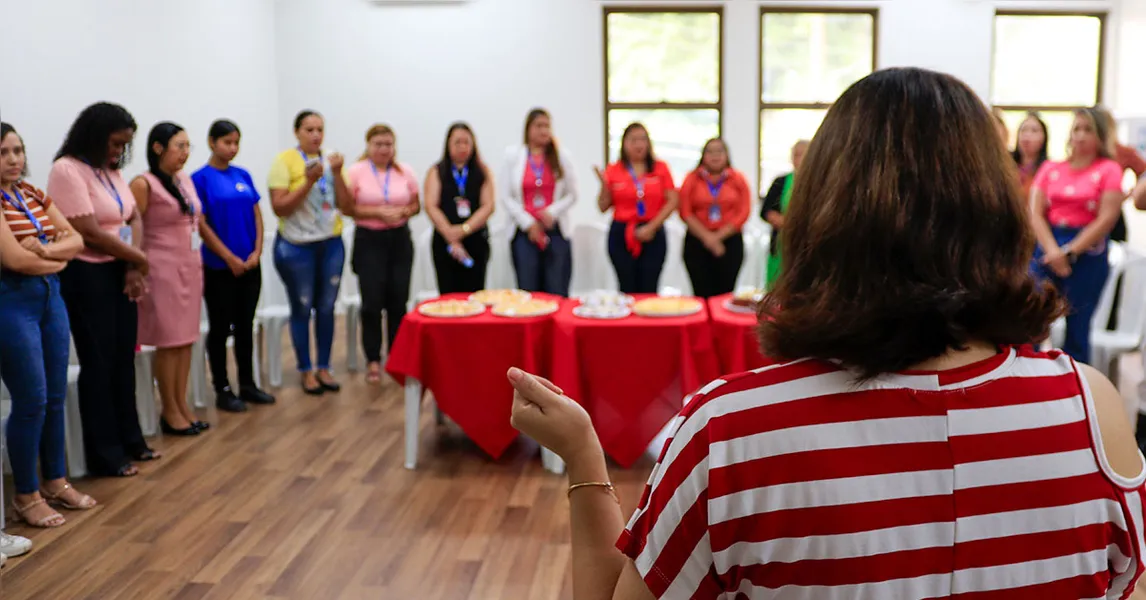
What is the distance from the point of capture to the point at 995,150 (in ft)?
3.12

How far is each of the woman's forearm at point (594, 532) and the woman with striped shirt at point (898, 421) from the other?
106mm

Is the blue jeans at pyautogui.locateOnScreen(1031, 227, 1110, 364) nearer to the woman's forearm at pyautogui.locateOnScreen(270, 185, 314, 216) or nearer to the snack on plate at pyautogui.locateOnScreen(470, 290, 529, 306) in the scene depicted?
the snack on plate at pyautogui.locateOnScreen(470, 290, 529, 306)

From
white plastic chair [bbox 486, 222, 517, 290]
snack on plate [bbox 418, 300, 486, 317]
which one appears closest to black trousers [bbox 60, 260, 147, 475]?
snack on plate [bbox 418, 300, 486, 317]

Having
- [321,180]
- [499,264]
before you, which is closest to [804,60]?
[499,264]

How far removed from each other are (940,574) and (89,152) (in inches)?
154

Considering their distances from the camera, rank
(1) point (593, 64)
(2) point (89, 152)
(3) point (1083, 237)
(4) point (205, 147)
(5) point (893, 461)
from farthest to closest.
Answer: (1) point (593, 64)
(4) point (205, 147)
(3) point (1083, 237)
(2) point (89, 152)
(5) point (893, 461)

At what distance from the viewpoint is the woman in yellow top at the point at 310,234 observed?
560 centimetres

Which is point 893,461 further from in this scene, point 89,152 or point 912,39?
point 912,39

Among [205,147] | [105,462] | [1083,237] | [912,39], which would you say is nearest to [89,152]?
[105,462]

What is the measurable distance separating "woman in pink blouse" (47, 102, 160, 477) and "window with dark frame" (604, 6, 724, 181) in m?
4.58

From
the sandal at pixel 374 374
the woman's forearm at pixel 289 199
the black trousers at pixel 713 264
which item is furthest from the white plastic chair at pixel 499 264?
the woman's forearm at pixel 289 199

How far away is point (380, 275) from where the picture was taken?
232 inches

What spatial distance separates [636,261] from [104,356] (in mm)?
2999

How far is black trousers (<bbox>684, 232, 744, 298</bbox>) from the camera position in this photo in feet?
19.8
